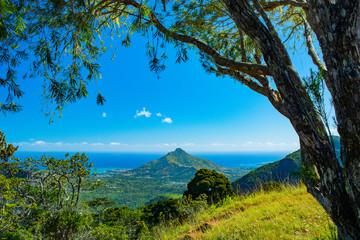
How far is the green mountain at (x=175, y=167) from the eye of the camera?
13726cm

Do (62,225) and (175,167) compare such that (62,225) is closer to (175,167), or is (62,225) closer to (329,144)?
(329,144)

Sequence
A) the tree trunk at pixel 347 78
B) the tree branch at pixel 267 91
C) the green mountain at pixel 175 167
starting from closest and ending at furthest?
1. the tree trunk at pixel 347 78
2. the tree branch at pixel 267 91
3. the green mountain at pixel 175 167

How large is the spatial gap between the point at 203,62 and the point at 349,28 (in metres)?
2.03

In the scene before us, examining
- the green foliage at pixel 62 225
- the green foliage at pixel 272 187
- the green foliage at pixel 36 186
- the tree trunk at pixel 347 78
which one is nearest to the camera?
the tree trunk at pixel 347 78

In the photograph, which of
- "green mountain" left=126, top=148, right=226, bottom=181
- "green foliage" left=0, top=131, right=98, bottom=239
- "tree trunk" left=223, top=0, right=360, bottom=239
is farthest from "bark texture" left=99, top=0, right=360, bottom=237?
"green mountain" left=126, top=148, right=226, bottom=181

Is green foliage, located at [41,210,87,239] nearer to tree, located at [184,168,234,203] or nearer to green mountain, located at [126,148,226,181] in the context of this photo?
tree, located at [184,168,234,203]

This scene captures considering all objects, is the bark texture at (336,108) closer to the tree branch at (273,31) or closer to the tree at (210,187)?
the tree branch at (273,31)

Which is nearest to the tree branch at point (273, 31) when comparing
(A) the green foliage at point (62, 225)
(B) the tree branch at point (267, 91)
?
(B) the tree branch at point (267, 91)

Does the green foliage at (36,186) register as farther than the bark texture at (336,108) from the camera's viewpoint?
Yes

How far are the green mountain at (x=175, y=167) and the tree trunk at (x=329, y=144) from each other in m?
129

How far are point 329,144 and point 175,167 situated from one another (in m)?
157

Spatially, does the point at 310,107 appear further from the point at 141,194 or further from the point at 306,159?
the point at 141,194

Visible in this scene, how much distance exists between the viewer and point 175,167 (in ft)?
502

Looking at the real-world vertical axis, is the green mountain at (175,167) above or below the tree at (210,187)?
below
